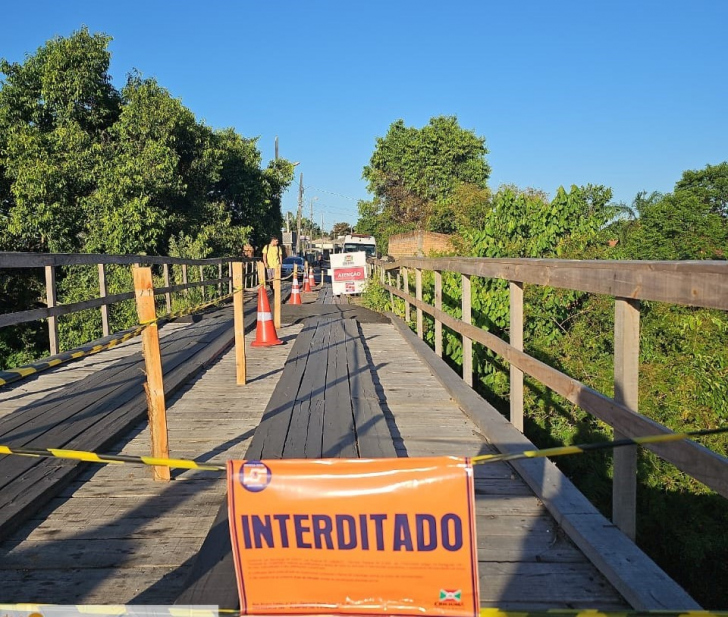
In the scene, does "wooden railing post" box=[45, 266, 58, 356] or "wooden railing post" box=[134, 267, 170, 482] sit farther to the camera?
"wooden railing post" box=[45, 266, 58, 356]

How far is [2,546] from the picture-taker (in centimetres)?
312

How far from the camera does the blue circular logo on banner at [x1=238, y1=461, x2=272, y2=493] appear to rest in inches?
75.0

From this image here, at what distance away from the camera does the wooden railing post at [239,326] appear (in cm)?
662

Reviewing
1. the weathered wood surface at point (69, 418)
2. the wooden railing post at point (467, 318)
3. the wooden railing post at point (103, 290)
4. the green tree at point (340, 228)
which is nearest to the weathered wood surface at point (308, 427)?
the wooden railing post at point (467, 318)

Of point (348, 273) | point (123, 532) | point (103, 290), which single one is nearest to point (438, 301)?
point (103, 290)

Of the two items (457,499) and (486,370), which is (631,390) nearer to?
(457,499)

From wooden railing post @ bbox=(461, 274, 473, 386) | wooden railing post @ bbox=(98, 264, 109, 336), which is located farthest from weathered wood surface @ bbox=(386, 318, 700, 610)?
wooden railing post @ bbox=(98, 264, 109, 336)

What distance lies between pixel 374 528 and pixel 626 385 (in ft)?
5.17

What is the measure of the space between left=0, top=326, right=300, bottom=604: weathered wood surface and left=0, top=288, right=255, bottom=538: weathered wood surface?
0.11 meters

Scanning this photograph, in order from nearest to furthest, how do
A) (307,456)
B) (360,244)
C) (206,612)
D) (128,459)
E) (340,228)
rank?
(206,612) < (128,459) < (307,456) < (360,244) < (340,228)

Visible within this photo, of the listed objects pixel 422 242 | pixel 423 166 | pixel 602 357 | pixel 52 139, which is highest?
pixel 423 166

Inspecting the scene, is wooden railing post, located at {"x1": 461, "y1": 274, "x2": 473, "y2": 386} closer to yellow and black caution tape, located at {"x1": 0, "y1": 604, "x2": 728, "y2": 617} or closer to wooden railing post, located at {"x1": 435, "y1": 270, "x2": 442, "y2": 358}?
wooden railing post, located at {"x1": 435, "y1": 270, "x2": 442, "y2": 358}

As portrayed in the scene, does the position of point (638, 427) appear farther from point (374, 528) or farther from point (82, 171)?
point (82, 171)

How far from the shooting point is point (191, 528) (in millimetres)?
3346
